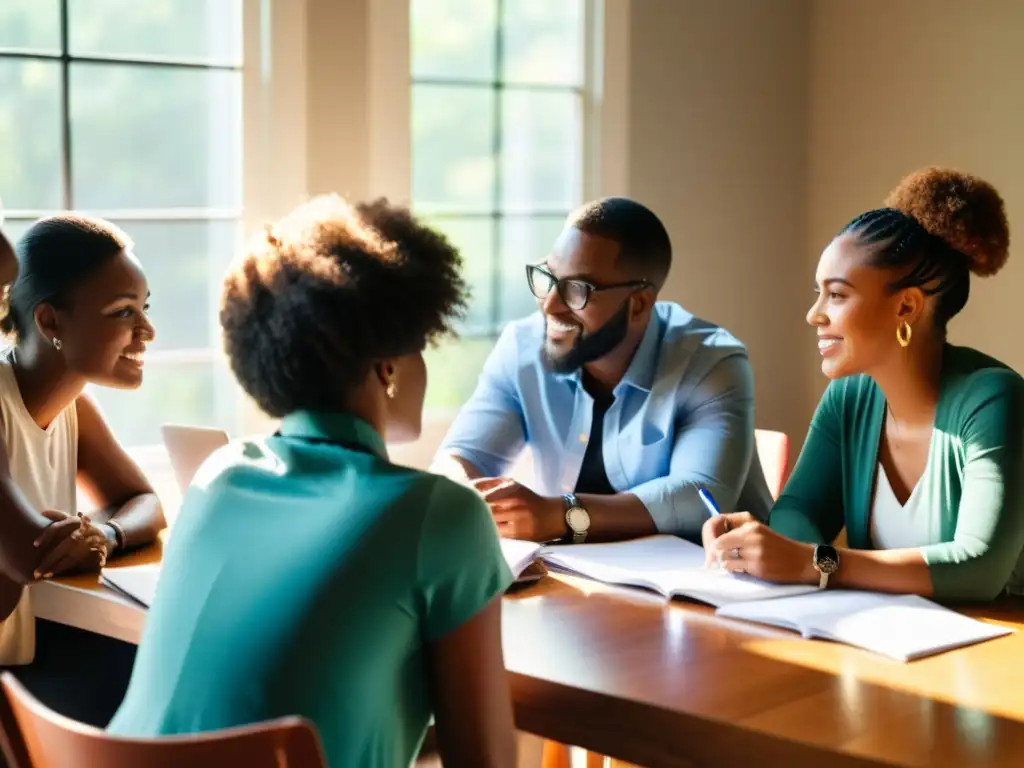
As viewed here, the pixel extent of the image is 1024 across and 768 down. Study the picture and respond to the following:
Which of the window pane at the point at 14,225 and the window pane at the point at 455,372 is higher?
the window pane at the point at 14,225

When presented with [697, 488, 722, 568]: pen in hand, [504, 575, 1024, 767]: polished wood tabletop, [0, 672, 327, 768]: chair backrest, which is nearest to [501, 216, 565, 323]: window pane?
[697, 488, 722, 568]: pen in hand

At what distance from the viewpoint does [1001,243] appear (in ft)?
6.61

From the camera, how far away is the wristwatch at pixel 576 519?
215cm

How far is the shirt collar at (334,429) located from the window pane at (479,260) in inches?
87.0

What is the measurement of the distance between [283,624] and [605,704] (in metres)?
0.38

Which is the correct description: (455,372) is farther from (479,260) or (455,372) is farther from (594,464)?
(594,464)

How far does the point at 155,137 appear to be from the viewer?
122 inches

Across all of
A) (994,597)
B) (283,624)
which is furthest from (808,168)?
(283,624)

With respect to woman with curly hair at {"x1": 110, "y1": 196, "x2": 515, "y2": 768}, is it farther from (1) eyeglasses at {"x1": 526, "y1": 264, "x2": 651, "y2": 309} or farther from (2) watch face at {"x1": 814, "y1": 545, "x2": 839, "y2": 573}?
(1) eyeglasses at {"x1": 526, "y1": 264, "x2": 651, "y2": 309}

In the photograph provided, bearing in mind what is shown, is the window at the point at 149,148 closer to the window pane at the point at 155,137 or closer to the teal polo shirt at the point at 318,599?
the window pane at the point at 155,137

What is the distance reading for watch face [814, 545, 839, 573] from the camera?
5.96 ft

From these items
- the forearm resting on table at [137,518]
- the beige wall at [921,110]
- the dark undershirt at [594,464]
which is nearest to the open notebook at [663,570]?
the dark undershirt at [594,464]

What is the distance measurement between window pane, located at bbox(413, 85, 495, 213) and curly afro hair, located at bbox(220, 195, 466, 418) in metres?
2.08

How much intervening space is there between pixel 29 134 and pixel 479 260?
1.20 meters
